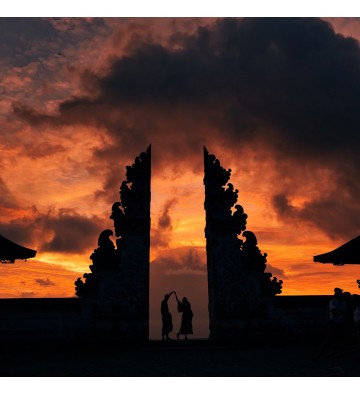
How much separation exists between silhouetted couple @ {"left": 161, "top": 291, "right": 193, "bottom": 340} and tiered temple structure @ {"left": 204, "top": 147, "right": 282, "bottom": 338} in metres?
2.34

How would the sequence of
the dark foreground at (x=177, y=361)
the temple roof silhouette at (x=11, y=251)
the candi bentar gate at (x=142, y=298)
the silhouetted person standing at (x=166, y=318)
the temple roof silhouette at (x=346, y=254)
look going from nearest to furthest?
the dark foreground at (x=177, y=361) → the temple roof silhouette at (x=11, y=251) → the temple roof silhouette at (x=346, y=254) → the candi bentar gate at (x=142, y=298) → the silhouetted person standing at (x=166, y=318)

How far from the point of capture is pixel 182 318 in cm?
1942

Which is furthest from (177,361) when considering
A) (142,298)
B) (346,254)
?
(346,254)

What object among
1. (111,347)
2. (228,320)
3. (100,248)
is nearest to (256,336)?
(228,320)

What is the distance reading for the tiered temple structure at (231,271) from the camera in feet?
53.4

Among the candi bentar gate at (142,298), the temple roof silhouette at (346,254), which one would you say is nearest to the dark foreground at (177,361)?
the candi bentar gate at (142,298)

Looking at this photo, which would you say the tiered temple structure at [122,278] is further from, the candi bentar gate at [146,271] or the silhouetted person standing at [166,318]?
the silhouetted person standing at [166,318]

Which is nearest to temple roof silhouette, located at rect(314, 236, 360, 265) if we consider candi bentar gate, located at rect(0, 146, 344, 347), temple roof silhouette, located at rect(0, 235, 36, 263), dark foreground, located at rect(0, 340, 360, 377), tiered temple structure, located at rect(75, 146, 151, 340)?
candi bentar gate, located at rect(0, 146, 344, 347)

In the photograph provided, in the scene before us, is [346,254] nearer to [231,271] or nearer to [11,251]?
[231,271]

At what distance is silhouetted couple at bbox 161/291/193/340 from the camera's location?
61.6 ft

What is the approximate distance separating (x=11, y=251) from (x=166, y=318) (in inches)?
286

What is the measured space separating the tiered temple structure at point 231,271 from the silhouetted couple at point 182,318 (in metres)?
2.34

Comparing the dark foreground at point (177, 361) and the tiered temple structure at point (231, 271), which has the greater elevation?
the tiered temple structure at point (231, 271)

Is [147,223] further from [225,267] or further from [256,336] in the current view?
[256,336]
